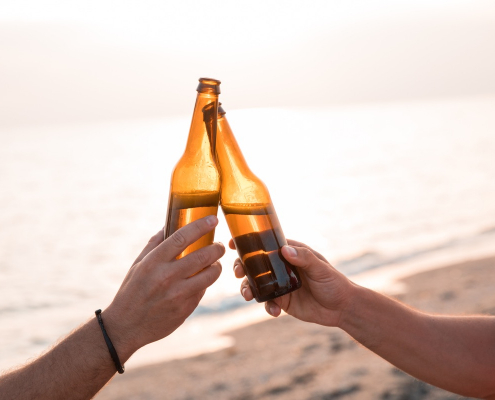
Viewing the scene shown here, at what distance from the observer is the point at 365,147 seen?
48.2 meters

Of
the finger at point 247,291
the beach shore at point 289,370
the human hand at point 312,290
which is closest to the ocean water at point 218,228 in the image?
the beach shore at point 289,370

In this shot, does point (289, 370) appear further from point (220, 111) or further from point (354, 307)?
point (220, 111)

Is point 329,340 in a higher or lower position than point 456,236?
higher

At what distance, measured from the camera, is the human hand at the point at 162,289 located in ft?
6.54

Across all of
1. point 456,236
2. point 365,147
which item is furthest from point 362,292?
point 365,147

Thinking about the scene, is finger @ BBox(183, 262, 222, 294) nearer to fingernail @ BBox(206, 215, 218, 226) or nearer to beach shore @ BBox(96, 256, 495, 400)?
fingernail @ BBox(206, 215, 218, 226)

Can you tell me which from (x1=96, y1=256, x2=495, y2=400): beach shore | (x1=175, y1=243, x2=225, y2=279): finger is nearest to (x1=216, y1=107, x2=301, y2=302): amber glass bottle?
(x1=175, y1=243, x2=225, y2=279): finger

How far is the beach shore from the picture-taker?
5535 mm

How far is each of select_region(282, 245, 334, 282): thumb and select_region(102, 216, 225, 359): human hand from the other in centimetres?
26

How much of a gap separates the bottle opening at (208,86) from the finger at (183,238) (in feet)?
1.60

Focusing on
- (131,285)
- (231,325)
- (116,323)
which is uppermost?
(131,285)

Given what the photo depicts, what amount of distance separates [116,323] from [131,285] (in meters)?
0.18

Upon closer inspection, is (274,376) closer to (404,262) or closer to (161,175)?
(404,262)

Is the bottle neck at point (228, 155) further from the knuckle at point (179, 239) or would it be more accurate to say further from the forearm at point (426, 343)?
the forearm at point (426, 343)
